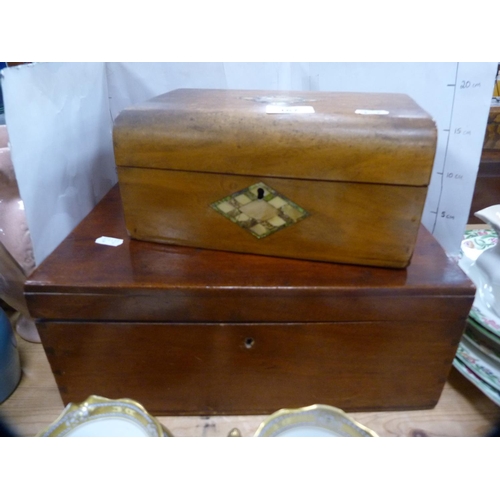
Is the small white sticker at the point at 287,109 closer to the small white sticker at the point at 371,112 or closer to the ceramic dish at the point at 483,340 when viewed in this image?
the small white sticker at the point at 371,112

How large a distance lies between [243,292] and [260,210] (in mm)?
110

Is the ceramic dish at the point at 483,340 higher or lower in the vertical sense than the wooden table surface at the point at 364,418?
higher

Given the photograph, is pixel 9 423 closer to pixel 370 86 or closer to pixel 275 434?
pixel 275 434

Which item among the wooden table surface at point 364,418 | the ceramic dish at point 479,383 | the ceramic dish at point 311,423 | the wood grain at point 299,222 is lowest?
the wooden table surface at point 364,418

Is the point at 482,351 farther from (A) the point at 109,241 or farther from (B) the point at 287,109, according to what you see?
(A) the point at 109,241

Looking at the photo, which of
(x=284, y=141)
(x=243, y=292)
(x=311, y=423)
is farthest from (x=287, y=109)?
(x=311, y=423)

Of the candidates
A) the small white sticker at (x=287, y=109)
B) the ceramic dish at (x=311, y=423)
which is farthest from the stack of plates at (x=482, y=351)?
the small white sticker at (x=287, y=109)

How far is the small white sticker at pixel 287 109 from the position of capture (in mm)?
518

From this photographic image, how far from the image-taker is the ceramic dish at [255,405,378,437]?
0.41m

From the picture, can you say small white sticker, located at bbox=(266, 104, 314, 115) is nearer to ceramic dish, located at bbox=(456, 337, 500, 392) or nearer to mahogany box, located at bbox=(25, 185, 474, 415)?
mahogany box, located at bbox=(25, 185, 474, 415)

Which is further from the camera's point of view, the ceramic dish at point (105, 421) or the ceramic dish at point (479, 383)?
the ceramic dish at point (479, 383)

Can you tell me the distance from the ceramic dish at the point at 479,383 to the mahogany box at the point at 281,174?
0.58 ft

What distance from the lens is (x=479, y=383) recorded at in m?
0.55

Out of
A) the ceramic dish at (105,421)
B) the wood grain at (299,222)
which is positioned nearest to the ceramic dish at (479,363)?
the wood grain at (299,222)
